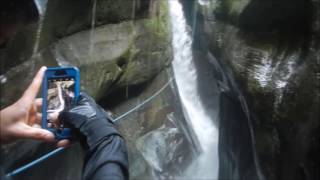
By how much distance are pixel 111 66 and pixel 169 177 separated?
2376 mm

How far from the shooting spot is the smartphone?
1463mm

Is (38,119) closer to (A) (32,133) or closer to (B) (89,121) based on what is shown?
(A) (32,133)

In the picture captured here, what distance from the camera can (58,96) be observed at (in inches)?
60.6

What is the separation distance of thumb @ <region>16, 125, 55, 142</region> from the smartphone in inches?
0.8

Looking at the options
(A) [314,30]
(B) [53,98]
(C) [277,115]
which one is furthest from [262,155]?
(B) [53,98]

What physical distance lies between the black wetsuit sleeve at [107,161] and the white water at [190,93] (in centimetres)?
533

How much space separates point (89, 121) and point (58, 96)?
0.21 meters

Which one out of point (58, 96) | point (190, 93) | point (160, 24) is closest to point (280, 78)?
point (160, 24)

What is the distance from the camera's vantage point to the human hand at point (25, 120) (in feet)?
4.37

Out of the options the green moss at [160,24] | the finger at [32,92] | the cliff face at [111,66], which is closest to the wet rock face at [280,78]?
the green moss at [160,24]

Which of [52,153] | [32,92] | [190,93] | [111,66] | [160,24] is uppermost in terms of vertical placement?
[32,92]

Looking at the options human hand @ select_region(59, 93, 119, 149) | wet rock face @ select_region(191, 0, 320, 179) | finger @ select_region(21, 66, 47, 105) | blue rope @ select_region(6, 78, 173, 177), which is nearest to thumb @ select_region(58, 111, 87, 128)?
human hand @ select_region(59, 93, 119, 149)

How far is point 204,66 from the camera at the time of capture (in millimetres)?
7629

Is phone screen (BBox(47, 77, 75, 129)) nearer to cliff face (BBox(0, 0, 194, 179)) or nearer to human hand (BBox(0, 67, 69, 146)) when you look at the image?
human hand (BBox(0, 67, 69, 146))
